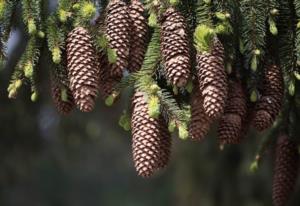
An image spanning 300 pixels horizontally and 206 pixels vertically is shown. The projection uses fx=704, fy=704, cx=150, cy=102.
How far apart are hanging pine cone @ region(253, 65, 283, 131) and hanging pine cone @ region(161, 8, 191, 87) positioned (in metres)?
0.34

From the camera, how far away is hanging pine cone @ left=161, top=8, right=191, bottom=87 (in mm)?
2088

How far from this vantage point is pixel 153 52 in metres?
2.25

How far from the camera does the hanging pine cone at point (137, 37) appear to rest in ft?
7.48

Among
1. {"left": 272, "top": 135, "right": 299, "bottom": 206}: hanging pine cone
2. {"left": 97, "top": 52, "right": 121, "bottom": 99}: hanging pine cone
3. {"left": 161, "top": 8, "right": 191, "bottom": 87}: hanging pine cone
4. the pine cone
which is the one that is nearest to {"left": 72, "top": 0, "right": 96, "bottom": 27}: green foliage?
the pine cone

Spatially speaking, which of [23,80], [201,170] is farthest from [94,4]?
[201,170]

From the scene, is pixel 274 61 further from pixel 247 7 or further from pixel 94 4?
pixel 94 4

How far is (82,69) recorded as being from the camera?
2.11 meters

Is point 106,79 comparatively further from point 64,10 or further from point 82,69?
point 64,10

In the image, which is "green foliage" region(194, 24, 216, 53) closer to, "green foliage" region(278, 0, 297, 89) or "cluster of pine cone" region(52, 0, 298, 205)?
"cluster of pine cone" region(52, 0, 298, 205)

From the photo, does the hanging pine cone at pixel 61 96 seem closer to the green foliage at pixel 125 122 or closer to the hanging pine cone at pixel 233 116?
→ the green foliage at pixel 125 122

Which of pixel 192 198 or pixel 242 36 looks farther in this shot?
pixel 192 198

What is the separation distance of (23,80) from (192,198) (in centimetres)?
427

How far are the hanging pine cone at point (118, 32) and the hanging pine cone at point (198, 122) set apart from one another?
26 centimetres

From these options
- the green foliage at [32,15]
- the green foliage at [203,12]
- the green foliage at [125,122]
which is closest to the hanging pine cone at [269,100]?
the green foliage at [203,12]
